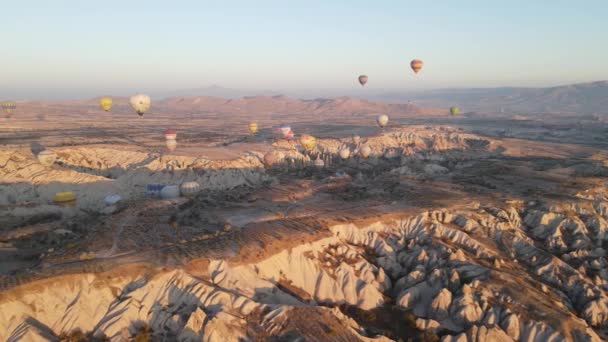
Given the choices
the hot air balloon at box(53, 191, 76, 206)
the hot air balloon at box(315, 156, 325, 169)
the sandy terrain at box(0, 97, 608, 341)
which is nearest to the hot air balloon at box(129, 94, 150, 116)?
the sandy terrain at box(0, 97, 608, 341)

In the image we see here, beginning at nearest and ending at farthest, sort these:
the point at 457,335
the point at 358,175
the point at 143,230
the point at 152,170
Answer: the point at 457,335 < the point at 143,230 < the point at 152,170 < the point at 358,175

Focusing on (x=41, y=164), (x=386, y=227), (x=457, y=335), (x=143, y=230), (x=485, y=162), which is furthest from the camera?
(x=485, y=162)

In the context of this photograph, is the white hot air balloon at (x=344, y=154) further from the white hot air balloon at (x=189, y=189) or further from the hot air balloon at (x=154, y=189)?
the hot air balloon at (x=154, y=189)

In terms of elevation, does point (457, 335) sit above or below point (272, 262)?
below

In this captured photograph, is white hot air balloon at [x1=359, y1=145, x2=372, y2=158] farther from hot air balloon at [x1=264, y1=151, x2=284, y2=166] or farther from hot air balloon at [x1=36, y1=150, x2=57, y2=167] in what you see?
hot air balloon at [x1=36, y1=150, x2=57, y2=167]

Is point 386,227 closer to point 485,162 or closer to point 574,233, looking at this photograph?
point 574,233

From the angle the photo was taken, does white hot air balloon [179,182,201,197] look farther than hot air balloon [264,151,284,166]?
No

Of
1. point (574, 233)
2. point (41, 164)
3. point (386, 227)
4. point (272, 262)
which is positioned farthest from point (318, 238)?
point (41, 164)
